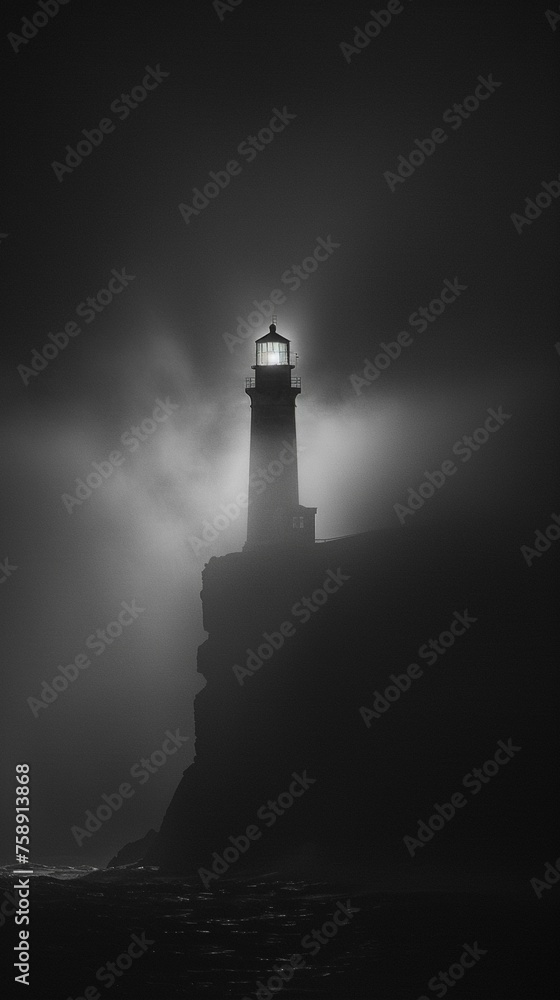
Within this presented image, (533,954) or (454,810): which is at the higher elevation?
(454,810)

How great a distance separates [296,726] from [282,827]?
216 inches

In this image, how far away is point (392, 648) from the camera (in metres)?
68.6

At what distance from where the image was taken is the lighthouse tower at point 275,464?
75.9 m

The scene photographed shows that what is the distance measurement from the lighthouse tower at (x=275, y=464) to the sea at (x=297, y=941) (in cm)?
1961

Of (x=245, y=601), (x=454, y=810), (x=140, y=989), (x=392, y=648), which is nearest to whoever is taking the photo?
(x=140, y=989)

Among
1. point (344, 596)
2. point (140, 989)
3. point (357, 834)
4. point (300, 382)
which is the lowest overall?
point (140, 989)

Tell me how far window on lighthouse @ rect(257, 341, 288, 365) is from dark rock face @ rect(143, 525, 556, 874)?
11340mm

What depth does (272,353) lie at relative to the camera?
77.3 metres

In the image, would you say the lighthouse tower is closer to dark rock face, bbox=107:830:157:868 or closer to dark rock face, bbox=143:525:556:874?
dark rock face, bbox=143:525:556:874

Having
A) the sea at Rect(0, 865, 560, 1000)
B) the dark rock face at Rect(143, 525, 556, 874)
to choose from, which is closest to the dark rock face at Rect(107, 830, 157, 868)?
the dark rock face at Rect(143, 525, 556, 874)

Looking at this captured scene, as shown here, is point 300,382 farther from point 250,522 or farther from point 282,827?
point 282,827

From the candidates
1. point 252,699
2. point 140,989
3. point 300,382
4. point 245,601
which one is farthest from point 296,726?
point 140,989

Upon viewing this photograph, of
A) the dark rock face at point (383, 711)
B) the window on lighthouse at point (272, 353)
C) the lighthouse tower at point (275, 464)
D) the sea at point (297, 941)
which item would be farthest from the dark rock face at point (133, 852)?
the window on lighthouse at point (272, 353)

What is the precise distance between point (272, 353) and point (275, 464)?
6683 millimetres
